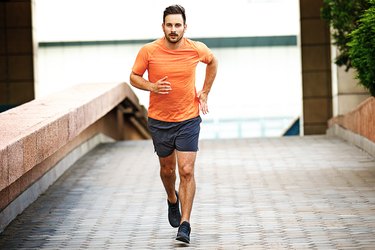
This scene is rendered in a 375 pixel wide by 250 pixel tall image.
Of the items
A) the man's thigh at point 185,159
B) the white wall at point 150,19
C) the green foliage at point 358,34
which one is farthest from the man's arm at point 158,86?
the white wall at point 150,19

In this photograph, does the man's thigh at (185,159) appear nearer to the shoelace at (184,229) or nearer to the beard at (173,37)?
the shoelace at (184,229)

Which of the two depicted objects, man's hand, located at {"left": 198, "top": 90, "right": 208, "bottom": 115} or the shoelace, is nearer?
the shoelace

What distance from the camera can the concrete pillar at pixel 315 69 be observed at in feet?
77.5

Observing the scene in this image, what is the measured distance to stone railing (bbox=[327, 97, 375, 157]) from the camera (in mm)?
13867

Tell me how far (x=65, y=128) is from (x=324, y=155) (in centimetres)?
528

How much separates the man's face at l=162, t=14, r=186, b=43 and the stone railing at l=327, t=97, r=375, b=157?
5852 mm

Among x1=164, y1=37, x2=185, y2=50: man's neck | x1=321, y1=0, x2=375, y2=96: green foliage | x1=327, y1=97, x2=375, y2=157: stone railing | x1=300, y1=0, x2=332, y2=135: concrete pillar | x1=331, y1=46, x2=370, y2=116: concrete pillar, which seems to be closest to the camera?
x1=164, y1=37, x2=185, y2=50: man's neck

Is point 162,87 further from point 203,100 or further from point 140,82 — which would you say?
point 203,100

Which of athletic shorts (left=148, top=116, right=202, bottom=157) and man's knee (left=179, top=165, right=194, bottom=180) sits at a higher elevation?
athletic shorts (left=148, top=116, right=202, bottom=157)

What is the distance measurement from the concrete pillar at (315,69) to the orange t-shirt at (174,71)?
15.3 meters

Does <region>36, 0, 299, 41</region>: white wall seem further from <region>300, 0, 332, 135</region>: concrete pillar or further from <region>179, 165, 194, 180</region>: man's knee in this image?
<region>179, 165, 194, 180</region>: man's knee

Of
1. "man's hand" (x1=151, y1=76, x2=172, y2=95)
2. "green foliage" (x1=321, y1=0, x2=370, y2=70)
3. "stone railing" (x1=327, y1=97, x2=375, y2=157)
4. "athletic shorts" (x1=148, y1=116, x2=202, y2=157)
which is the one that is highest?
"green foliage" (x1=321, y1=0, x2=370, y2=70)

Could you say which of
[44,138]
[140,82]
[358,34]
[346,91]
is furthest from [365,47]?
[346,91]

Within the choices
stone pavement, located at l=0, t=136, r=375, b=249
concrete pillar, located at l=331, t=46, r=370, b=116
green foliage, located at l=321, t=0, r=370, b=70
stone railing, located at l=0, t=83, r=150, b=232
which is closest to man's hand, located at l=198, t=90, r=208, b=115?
stone pavement, located at l=0, t=136, r=375, b=249
